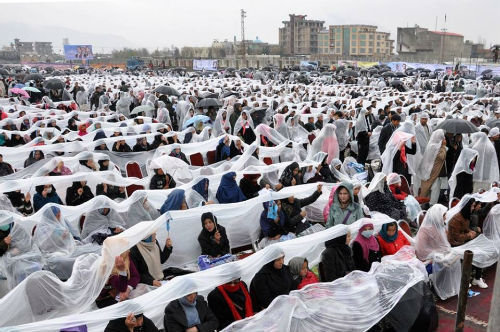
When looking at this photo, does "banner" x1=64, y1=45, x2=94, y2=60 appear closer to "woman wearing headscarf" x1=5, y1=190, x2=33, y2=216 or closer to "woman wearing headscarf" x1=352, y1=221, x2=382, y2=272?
"woman wearing headscarf" x1=5, y1=190, x2=33, y2=216

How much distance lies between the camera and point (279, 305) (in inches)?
130

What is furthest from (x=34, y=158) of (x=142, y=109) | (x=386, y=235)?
(x=142, y=109)

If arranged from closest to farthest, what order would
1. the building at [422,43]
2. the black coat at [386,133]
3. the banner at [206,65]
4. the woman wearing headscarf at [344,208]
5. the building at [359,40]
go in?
1. the woman wearing headscarf at [344,208]
2. the black coat at [386,133]
3. the banner at [206,65]
4. the building at [422,43]
5. the building at [359,40]

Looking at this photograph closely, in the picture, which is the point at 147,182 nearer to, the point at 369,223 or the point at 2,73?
the point at 369,223

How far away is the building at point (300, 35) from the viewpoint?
287 ft

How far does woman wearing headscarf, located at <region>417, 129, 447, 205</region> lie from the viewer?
6.94 metres

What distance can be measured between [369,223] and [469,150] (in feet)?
9.30

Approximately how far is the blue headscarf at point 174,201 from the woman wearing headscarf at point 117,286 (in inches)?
56.0

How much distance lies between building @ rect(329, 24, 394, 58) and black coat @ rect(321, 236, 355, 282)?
8206cm

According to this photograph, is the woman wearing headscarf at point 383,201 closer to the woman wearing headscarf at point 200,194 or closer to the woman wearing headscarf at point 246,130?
the woman wearing headscarf at point 200,194

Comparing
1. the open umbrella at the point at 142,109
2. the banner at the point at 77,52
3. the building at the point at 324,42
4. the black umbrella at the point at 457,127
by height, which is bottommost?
the open umbrella at the point at 142,109

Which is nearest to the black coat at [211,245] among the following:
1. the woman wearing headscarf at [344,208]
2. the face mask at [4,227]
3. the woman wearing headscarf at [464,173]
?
the woman wearing headscarf at [344,208]

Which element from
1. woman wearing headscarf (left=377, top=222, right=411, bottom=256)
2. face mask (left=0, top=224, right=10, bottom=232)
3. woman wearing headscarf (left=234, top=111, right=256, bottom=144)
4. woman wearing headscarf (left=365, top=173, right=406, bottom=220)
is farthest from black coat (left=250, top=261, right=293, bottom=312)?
woman wearing headscarf (left=234, top=111, right=256, bottom=144)

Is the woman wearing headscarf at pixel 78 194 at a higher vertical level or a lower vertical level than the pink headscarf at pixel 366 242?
higher
